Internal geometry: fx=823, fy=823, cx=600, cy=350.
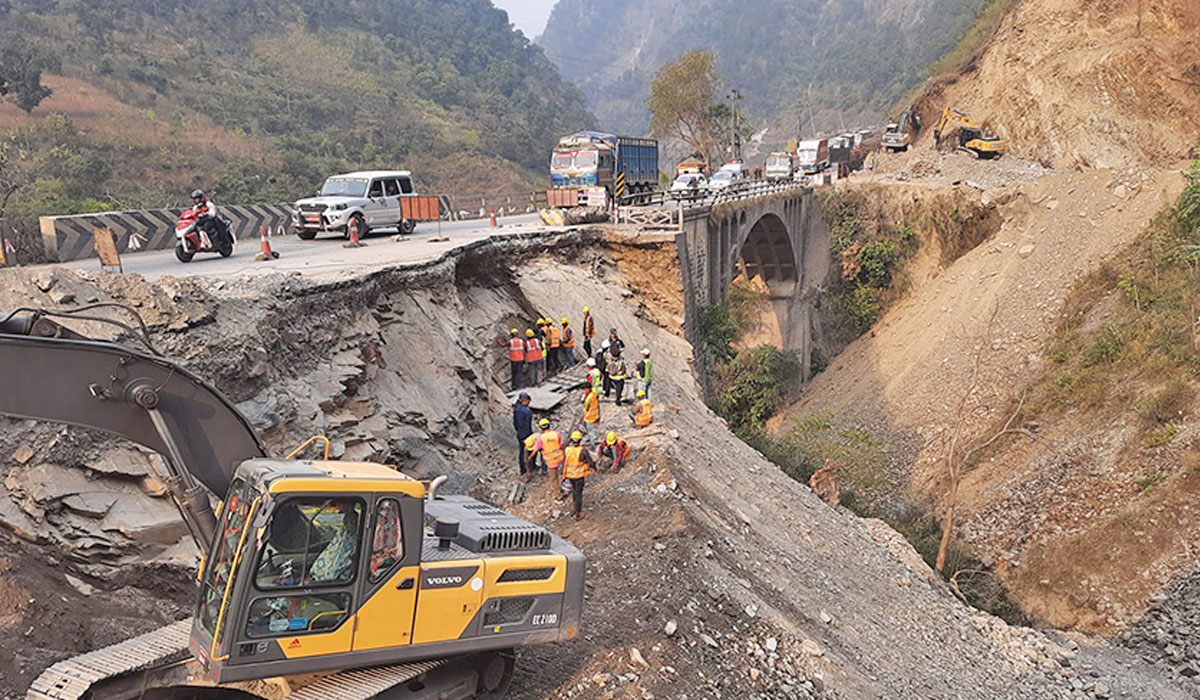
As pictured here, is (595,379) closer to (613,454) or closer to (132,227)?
(613,454)

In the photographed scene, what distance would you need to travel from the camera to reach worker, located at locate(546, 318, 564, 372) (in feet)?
61.1

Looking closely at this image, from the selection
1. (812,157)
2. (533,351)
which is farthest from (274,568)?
(812,157)

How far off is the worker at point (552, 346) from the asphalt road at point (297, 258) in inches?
114

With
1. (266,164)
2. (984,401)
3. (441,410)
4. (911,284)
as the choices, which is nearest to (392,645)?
(441,410)

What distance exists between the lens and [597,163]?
108 feet

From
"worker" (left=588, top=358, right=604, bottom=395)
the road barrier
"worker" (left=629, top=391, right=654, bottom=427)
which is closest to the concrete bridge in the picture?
"worker" (left=588, top=358, right=604, bottom=395)

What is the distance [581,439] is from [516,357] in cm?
440

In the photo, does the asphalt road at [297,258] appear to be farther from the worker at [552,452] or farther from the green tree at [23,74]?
the green tree at [23,74]

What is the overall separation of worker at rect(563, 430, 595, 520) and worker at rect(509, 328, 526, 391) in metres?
5.77

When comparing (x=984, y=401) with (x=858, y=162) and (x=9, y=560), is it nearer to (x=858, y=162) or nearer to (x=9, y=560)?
(x=9, y=560)

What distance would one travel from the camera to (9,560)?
7332mm

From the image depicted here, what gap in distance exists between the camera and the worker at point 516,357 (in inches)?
686

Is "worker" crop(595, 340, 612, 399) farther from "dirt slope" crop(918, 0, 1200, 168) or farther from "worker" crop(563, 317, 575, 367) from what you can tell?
"dirt slope" crop(918, 0, 1200, 168)

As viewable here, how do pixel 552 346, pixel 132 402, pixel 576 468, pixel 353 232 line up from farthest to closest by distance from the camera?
pixel 353 232, pixel 552 346, pixel 576 468, pixel 132 402
